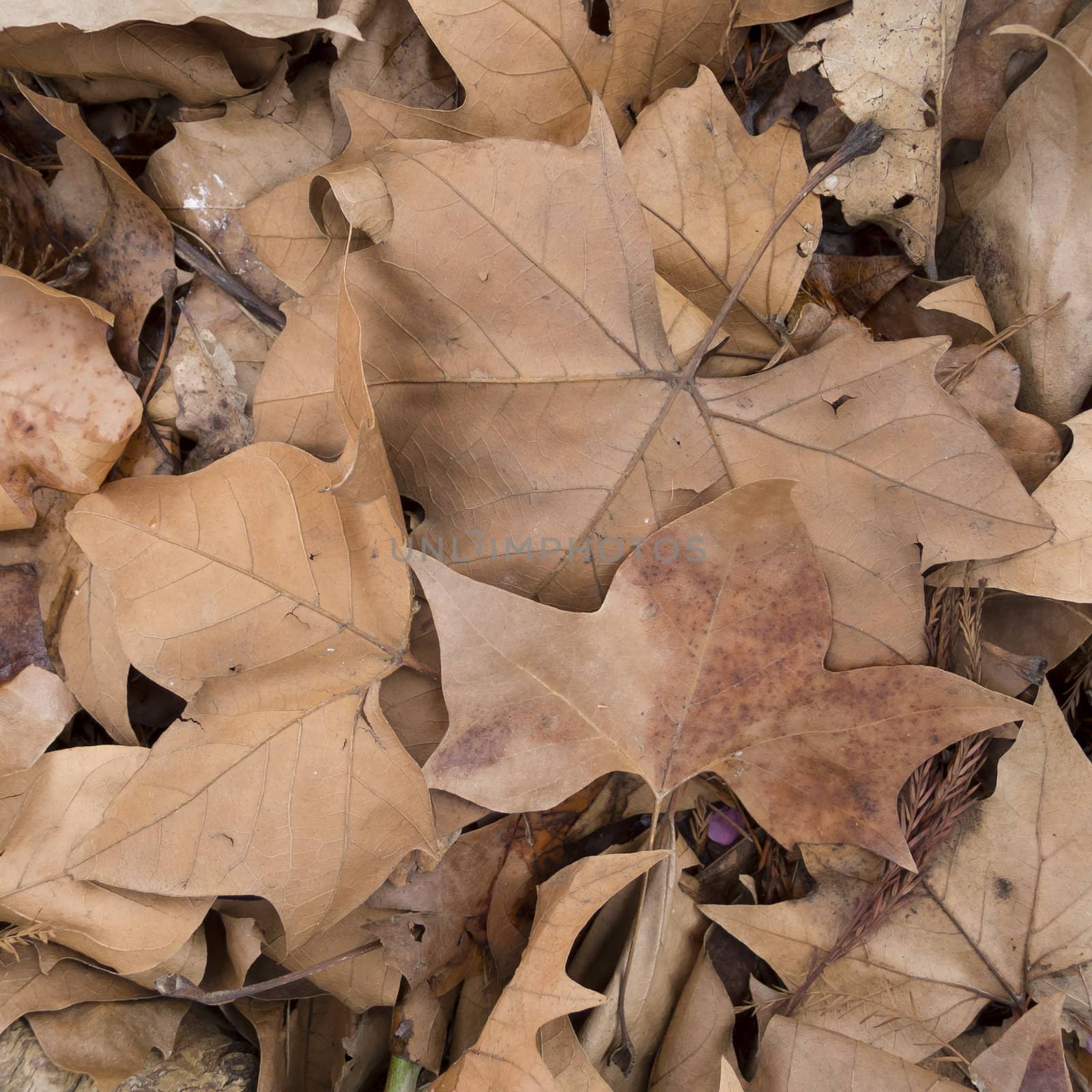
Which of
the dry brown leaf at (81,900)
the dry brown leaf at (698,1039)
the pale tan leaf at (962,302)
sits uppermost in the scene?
the pale tan leaf at (962,302)

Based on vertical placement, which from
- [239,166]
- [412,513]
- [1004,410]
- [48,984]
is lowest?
[48,984]

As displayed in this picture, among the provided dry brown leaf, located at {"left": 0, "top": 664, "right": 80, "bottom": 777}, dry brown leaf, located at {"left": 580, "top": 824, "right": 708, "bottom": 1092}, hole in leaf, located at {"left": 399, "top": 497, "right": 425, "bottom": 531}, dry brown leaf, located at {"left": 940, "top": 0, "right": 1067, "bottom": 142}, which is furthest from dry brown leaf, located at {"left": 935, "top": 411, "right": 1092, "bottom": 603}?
dry brown leaf, located at {"left": 0, "top": 664, "right": 80, "bottom": 777}

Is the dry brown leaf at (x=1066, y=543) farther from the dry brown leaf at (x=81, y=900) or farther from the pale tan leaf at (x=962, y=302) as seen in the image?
the dry brown leaf at (x=81, y=900)

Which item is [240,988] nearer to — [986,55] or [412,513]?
[412,513]

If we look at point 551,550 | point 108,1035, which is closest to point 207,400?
point 551,550

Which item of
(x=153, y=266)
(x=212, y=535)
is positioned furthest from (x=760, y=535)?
(x=153, y=266)

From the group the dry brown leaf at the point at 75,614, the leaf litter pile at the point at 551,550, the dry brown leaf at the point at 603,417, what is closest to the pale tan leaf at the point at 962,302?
the leaf litter pile at the point at 551,550

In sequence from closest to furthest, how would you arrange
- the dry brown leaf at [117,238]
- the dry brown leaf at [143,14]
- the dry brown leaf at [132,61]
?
the dry brown leaf at [143,14], the dry brown leaf at [132,61], the dry brown leaf at [117,238]
